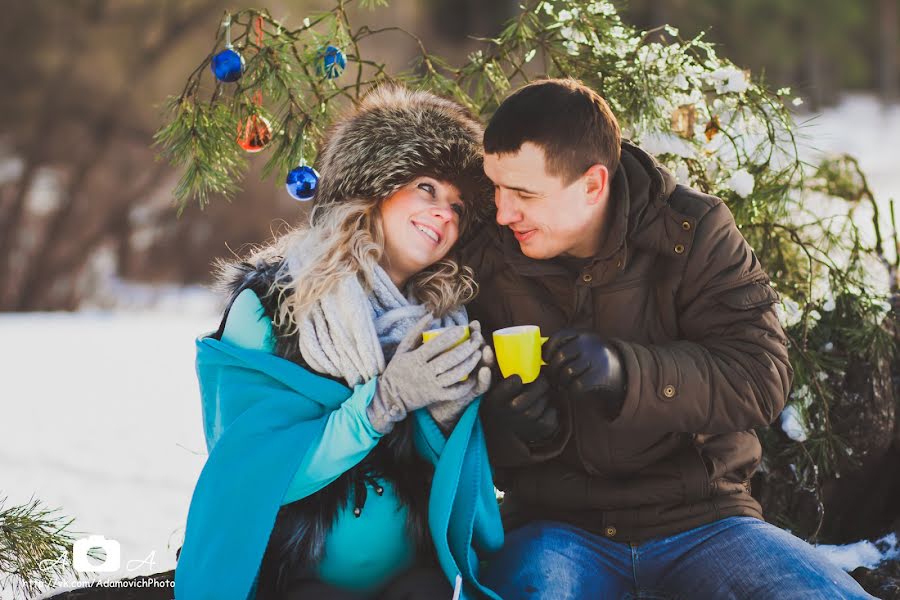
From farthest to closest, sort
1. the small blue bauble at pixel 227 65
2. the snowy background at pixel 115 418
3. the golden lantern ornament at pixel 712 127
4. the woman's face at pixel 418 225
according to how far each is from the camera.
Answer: the snowy background at pixel 115 418
the golden lantern ornament at pixel 712 127
the small blue bauble at pixel 227 65
the woman's face at pixel 418 225

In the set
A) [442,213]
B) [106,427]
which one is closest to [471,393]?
[442,213]

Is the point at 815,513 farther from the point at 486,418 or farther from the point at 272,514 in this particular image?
the point at 272,514

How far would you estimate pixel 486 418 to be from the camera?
2.16m

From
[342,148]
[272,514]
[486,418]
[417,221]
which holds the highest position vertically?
[342,148]

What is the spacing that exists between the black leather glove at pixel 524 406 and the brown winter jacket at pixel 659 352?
12 centimetres

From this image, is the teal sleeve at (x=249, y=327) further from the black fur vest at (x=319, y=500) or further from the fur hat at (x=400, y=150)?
the fur hat at (x=400, y=150)

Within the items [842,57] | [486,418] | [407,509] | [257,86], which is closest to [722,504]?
[486,418]

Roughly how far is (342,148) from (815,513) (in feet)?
6.54

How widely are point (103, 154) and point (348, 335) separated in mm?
8431

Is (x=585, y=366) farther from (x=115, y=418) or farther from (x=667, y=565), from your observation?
(x=115, y=418)

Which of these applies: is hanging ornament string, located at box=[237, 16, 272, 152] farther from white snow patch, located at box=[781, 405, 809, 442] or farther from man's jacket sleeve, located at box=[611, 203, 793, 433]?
white snow patch, located at box=[781, 405, 809, 442]

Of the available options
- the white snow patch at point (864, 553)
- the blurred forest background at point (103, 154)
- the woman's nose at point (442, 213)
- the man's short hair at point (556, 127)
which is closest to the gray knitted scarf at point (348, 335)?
the woman's nose at point (442, 213)

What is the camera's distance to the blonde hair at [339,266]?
217cm

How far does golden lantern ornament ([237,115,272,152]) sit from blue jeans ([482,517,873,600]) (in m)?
1.39
